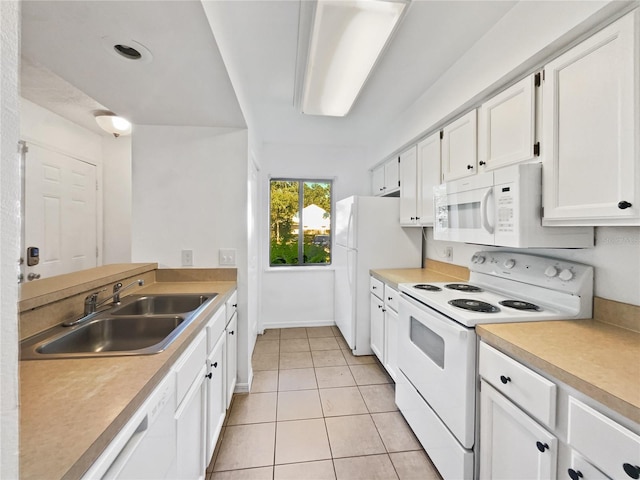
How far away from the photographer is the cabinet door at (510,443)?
0.99 m

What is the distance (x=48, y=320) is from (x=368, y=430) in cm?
185

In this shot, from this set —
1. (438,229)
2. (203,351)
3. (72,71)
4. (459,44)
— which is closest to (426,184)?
(438,229)

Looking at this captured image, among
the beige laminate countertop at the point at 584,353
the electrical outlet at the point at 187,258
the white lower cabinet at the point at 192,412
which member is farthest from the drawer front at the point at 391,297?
the electrical outlet at the point at 187,258

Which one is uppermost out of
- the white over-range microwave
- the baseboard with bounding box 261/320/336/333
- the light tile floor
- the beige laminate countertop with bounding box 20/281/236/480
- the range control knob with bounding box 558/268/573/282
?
the white over-range microwave

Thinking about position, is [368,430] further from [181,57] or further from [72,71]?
[72,71]

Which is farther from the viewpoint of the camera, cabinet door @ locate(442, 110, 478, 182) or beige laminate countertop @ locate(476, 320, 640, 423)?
→ cabinet door @ locate(442, 110, 478, 182)

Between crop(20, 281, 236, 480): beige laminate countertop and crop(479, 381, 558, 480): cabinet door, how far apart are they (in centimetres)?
128

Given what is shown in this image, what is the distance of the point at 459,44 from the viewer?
1786 millimetres

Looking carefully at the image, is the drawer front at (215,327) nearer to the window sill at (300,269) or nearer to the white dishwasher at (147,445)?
the white dishwasher at (147,445)

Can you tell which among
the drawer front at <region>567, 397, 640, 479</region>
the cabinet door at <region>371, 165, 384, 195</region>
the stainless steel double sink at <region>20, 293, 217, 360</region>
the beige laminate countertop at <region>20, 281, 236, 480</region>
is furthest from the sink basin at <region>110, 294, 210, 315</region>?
the cabinet door at <region>371, 165, 384, 195</region>

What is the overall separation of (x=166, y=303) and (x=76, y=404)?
3.96 ft

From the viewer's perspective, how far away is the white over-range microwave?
141 centimetres

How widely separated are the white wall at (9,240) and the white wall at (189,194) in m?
1.99

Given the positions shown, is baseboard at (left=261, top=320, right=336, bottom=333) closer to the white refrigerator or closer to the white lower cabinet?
the white refrigerator
